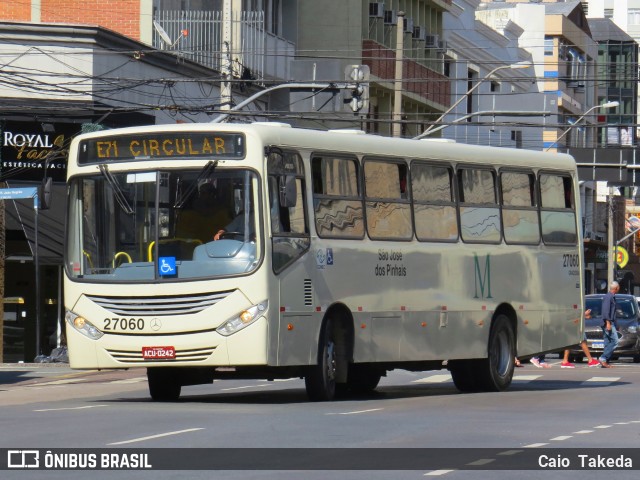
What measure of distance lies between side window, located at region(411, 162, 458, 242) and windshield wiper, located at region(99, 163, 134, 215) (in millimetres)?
4118

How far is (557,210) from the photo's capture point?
24672mm

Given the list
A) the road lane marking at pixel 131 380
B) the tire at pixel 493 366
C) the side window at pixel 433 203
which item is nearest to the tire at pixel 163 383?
the side window at pixel 433 203

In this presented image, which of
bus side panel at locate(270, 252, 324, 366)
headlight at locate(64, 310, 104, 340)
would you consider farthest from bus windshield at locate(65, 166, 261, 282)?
bus side panel at locate(270, 252, 324, 366)

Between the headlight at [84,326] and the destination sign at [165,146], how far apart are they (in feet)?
5.96

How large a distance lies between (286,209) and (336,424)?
3.90 metres

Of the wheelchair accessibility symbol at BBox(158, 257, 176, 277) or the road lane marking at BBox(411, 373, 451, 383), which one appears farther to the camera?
the road lane marking at BBox(411, 373, 451, 383)

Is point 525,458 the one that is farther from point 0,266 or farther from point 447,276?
point 0,266

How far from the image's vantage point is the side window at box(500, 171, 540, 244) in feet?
76.7

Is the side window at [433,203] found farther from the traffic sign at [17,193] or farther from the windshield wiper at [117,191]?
the traffic sign at [17,193]

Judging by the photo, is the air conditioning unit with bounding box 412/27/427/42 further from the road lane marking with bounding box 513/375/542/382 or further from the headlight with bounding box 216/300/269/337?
the headlight with bounding box 216/300/269/337

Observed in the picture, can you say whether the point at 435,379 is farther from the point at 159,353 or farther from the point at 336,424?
the point at 336,424

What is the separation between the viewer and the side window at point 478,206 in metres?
22.5

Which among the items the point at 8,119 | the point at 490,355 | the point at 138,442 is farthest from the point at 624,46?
the point at 138,442

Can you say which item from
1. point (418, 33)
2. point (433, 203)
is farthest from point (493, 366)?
point (418, 33)
